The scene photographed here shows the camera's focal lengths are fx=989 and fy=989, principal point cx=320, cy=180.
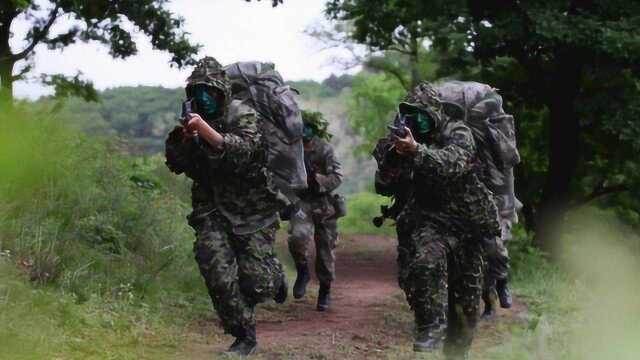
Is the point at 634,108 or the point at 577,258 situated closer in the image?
the point at 577,258

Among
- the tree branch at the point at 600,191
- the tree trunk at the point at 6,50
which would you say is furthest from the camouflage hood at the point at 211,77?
the tree branch at the point at 600,191

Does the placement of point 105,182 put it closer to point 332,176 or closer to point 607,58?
point 332,176

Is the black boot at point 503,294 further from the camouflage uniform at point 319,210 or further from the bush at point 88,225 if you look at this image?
the bush at point 88,225

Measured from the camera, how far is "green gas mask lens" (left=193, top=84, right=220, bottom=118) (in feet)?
25.3

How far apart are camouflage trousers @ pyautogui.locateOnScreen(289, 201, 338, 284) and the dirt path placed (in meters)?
0.49

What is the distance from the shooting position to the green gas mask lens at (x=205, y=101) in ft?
25.3

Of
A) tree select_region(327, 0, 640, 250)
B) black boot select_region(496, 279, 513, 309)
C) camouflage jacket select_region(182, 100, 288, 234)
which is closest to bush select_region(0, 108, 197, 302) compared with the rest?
camouflage jacket select_region(182, 100, 288, 234)

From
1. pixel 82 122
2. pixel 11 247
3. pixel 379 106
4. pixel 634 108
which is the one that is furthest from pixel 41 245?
pixel 379 106

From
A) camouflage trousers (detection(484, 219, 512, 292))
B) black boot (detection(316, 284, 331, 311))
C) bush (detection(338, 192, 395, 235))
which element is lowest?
bush (detection(338, 192, 395, 235))

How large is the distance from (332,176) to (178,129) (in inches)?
199

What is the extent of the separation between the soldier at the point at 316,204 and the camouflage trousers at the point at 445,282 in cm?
474

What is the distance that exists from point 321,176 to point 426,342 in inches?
202

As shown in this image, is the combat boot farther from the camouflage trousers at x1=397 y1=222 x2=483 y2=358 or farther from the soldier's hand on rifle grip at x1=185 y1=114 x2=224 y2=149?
the soldier's hand on rifle grip at x1=185 y1=114 x2=224 y2=149

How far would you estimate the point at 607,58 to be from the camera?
53.2ft
